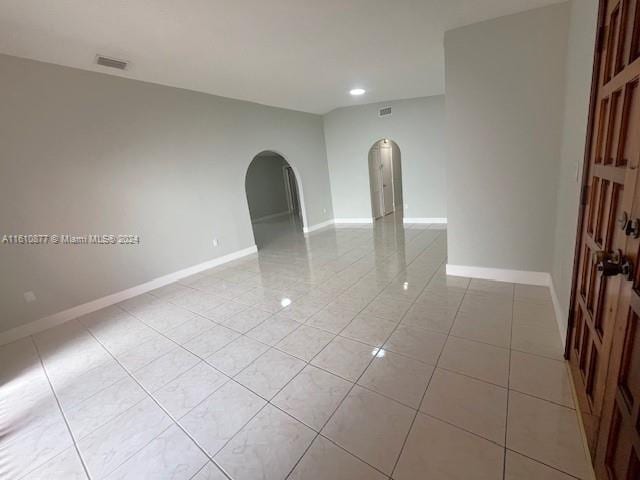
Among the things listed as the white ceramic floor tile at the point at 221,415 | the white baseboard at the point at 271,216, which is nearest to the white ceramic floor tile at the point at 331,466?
the white ceramic floor tile at the point at 221,415

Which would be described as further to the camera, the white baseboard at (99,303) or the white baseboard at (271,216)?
the white baseboard at (271,216)

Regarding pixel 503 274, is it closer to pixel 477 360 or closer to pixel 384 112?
pixel 477 360

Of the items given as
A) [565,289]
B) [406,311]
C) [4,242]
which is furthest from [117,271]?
[565,289]

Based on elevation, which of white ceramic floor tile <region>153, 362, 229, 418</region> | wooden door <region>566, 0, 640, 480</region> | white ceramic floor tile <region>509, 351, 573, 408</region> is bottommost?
white ceramic floor tile <region>509, 351, 573, 408</region>

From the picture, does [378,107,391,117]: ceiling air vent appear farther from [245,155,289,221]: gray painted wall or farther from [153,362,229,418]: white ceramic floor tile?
[153,362,229,418]: white ceramic floor tile

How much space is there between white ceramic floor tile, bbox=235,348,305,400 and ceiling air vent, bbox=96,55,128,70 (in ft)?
11.3

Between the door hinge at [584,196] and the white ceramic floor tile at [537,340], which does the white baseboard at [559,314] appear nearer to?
the white ceramic floor tile at [537,340]

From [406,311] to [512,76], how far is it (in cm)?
242

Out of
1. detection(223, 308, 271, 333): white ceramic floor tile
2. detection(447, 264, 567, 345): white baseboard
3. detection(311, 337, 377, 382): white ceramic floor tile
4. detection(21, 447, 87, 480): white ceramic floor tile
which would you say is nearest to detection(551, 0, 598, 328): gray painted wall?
detection(447, 264, 567, 345): white baseboard

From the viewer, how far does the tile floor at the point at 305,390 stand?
4.55 feet

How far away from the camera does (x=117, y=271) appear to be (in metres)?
3.64

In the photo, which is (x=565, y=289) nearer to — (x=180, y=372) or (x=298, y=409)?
(x=298, y=409)

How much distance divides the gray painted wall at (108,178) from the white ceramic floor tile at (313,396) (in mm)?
3076

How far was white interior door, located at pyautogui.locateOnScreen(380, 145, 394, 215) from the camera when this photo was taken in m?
7.58
